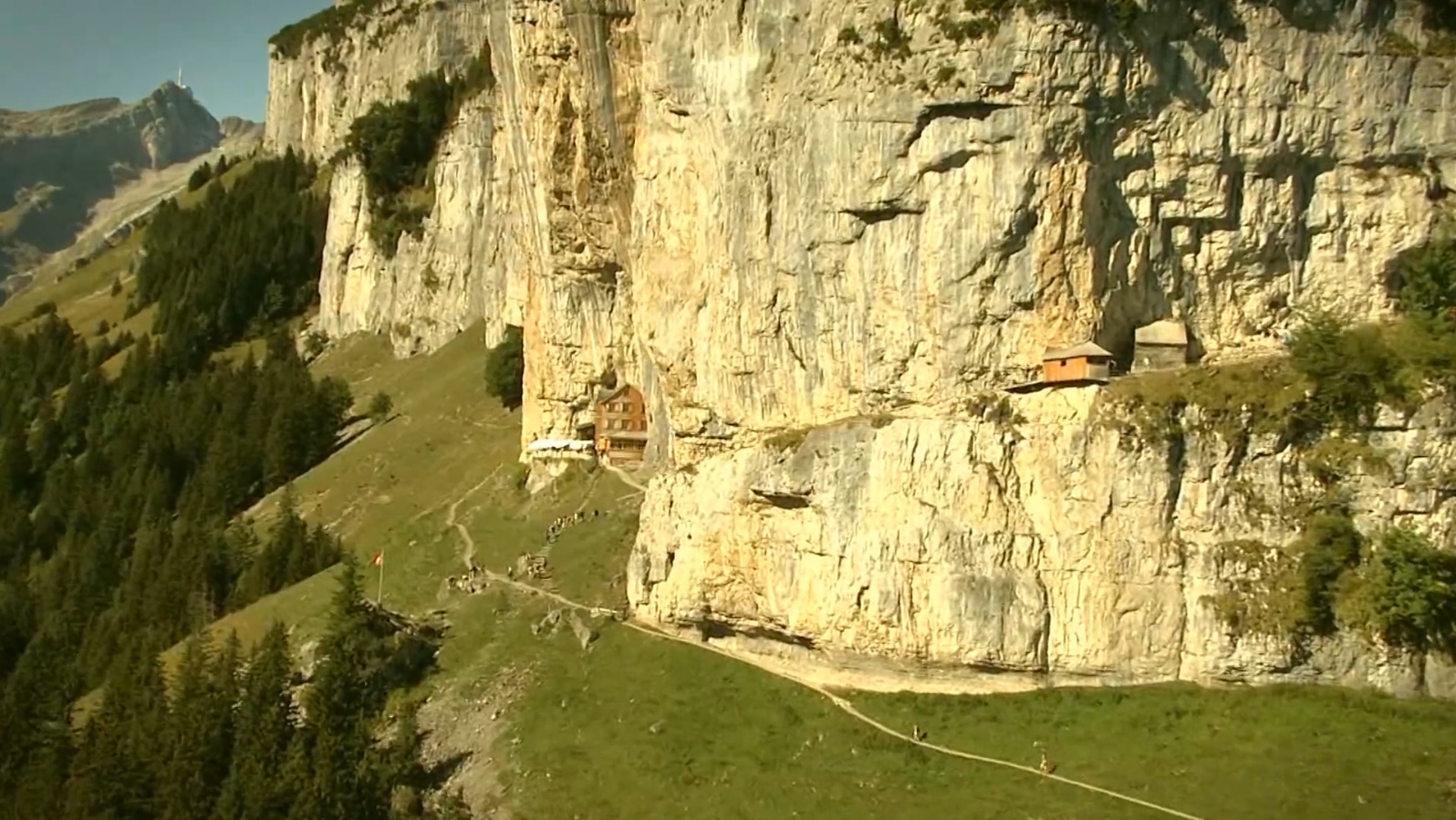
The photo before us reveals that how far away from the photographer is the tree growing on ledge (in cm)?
7456

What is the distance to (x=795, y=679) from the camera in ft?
142

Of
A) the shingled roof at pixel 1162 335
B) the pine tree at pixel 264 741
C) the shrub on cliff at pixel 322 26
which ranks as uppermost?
the shrub on cliff at pixel 322 26

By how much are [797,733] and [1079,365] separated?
14178mm

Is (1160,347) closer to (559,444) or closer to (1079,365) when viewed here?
(1079,365)

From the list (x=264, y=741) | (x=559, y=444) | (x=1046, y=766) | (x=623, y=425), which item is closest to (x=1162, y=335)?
(x=1046, y=766)

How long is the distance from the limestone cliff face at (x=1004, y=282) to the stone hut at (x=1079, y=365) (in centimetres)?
77

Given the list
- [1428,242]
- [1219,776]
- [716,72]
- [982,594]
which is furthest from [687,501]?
[1428,242]

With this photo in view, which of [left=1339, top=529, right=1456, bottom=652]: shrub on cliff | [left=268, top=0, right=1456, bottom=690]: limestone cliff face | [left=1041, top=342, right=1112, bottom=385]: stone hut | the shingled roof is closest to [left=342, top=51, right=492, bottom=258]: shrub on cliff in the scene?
[left=268, top=0, right=1456, bottom=690]: limestone cliff face

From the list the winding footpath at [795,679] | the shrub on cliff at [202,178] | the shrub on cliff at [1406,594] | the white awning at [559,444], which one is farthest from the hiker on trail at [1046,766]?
the shrub on cliff at [202,178]

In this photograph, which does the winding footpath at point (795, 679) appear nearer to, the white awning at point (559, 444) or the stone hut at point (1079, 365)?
the white awning at point (559, 444)

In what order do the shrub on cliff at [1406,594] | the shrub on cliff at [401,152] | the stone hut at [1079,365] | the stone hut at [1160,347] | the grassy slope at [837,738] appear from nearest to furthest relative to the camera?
the grassy slope at [837,738] → the shrub on cliff at [1406,594] → the stone hut at [1079,365] → the stone hut at [1160,347] → the shrub on cliff at [401,152]

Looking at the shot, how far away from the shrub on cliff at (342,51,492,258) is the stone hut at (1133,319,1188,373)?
70.6 m

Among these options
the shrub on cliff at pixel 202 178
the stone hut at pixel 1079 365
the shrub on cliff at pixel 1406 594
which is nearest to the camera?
the shrub on cliff at pixel 1406 594

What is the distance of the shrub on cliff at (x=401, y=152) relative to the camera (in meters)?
101
